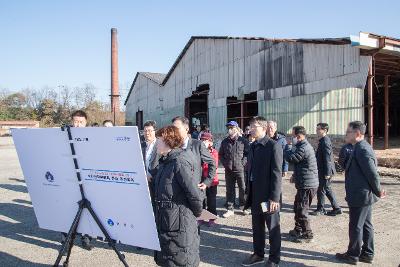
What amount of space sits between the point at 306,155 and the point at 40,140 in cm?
397

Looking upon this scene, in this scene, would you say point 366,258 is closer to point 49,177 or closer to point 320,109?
point 49,177

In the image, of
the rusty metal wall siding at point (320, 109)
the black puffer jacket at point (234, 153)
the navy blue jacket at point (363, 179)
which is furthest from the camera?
the rusty metal wall siding at point (320, 109)

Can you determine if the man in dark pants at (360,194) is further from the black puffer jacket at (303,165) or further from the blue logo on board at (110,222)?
the blue logo on board at (110,222)

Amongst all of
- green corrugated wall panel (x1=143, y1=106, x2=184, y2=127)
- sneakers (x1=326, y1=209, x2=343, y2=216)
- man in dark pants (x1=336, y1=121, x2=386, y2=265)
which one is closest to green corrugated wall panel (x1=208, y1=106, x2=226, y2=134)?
green corrugated wall panel (x1=143, y1=106, x2=184, y2=127)

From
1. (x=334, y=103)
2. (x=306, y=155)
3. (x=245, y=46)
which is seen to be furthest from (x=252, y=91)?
(x=306, y=155)

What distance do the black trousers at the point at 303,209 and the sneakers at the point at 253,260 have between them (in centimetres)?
115

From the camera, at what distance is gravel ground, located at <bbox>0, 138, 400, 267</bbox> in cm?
487

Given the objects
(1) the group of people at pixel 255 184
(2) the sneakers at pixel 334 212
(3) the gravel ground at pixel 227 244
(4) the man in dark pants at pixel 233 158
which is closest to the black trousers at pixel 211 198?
(1) the group of people at pixel 255 184

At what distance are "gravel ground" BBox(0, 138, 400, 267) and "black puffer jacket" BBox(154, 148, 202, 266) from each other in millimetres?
1644

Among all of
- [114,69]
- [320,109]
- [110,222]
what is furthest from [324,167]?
[114,69]

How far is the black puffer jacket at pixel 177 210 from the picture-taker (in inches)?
126

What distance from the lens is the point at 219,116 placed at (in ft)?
68.1

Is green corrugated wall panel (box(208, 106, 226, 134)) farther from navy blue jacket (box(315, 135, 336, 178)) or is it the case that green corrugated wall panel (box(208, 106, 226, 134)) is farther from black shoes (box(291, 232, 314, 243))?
black shoes (box(291, 232, 314, 243))

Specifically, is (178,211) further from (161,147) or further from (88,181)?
(88,181)
